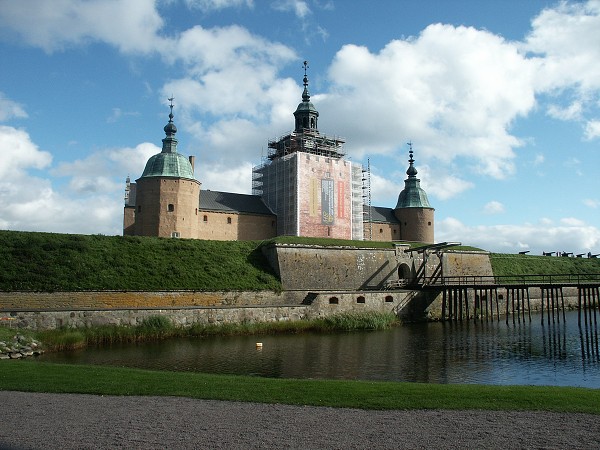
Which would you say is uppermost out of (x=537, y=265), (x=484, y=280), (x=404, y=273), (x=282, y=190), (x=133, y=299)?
(x=282, y=190)

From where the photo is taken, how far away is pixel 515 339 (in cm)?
2036

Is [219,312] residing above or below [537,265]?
below

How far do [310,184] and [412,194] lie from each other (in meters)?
12.4

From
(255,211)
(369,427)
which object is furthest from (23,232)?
(369,427)

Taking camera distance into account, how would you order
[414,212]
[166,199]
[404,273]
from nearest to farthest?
[166,199]
[404,273]
[414,212]

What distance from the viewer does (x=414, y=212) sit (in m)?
47.6

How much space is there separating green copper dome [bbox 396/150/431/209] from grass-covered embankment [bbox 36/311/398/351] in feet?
73.9

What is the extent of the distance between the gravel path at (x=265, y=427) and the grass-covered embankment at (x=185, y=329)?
410 inches

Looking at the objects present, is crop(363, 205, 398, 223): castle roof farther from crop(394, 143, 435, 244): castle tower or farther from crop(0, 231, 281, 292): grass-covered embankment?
crop(0, 231, 281, 292): grass-covered embankment

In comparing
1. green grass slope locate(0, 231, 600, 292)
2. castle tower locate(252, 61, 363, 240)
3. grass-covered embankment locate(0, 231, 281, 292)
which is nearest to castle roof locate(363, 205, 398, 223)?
castle tower locate(252, 61, 363, 240)

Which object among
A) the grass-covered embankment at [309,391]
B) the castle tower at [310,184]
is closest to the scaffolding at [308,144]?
the castle tower at [310,184]

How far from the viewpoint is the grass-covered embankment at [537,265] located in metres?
45.1

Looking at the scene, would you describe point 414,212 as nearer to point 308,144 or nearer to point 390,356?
point 308,144

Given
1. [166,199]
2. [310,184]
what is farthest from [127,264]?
[310,184]
